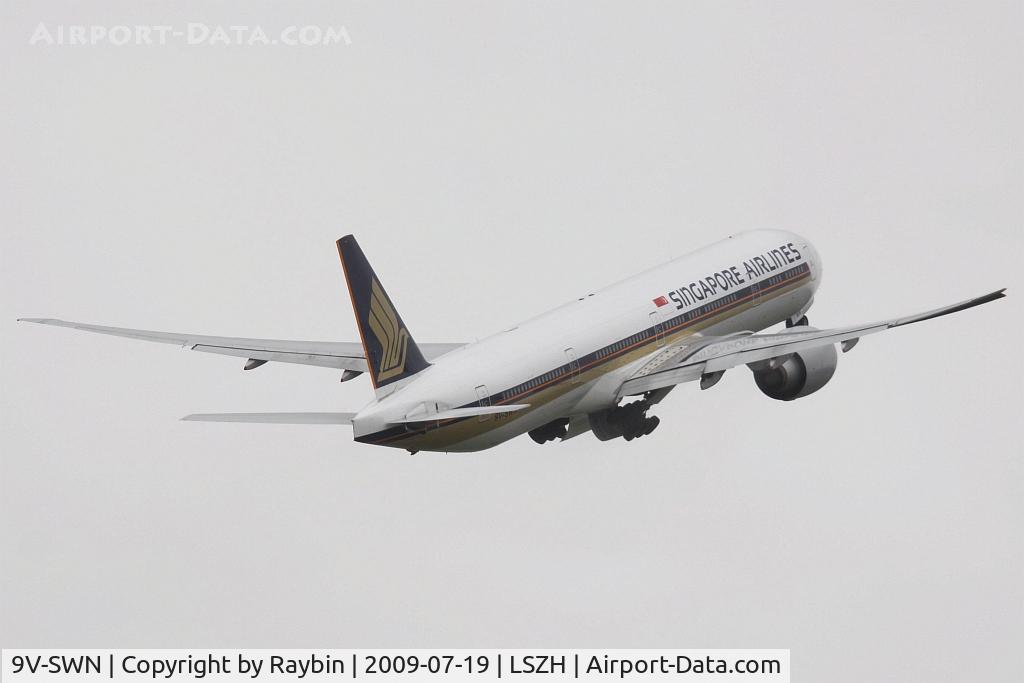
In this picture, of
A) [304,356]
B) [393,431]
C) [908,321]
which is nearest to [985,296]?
[908,321]

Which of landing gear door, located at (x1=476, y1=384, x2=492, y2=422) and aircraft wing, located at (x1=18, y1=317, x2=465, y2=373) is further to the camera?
aircraft wing, located at (x1=18, y1=317, x2=465, y2=373)

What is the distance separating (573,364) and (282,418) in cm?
955

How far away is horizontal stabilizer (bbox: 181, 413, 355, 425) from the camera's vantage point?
47.6 metres

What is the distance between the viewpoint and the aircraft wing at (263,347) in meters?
56.8

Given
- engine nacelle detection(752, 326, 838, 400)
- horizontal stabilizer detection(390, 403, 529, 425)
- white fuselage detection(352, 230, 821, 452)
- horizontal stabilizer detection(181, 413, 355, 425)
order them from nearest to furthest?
horizontal stabilizer detection(181, 413, 355, 425)
horizontal stabilizer detection(390, 403, 529, 425)
white fuselage detection(352, 230, 821, 452)
engine nacelle detection(752, 326, 838, 400)

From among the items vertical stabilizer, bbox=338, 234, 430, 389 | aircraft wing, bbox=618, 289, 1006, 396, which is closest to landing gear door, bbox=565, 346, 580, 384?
aircraft wing, bbox=618, 289, 1006, 396

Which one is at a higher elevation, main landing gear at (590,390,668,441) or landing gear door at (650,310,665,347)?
landing gear door at (650,310,665,347)

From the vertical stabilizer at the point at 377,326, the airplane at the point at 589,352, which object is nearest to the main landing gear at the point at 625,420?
the airplane at the point at 589,352

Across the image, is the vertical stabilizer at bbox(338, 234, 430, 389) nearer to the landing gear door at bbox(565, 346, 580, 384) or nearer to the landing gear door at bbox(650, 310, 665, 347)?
the landing gear door at bbox(565, 346, 580, 384)

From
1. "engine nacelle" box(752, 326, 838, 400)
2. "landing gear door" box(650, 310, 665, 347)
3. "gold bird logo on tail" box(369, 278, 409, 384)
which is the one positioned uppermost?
"landing gear door" box(650, 310, 665, 347)

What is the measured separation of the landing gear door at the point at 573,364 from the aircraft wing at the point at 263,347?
583cm

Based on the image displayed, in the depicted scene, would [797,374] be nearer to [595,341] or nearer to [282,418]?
[595,341]

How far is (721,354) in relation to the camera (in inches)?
2196

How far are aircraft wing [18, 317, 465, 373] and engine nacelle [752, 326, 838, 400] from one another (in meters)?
11.3
